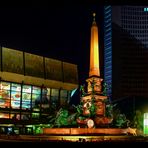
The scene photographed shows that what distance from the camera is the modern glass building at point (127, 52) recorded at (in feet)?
307

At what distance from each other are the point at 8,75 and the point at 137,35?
57.3 m

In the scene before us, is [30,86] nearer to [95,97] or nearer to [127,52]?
[95,97]

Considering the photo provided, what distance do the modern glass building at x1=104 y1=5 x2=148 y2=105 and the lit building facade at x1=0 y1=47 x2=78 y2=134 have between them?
126 ft

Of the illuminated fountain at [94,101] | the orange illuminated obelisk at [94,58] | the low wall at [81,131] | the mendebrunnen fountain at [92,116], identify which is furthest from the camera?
the orange illuminated obelisk at [94,58]

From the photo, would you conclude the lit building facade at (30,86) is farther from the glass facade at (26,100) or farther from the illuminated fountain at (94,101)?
the illuminated fountain at (94,101)

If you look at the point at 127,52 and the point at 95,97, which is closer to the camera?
the point at 95,97

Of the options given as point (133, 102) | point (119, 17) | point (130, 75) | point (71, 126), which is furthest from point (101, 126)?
point (119, 17)

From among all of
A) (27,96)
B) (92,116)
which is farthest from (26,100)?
(92,116)

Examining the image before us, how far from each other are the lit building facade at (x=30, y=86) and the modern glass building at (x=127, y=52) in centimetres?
3827

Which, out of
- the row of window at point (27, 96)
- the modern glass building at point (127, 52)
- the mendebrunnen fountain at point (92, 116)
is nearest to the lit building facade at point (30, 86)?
the row of window at point (27, 96)

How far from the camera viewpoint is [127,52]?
95.1 meters

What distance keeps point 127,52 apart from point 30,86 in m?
48.8
